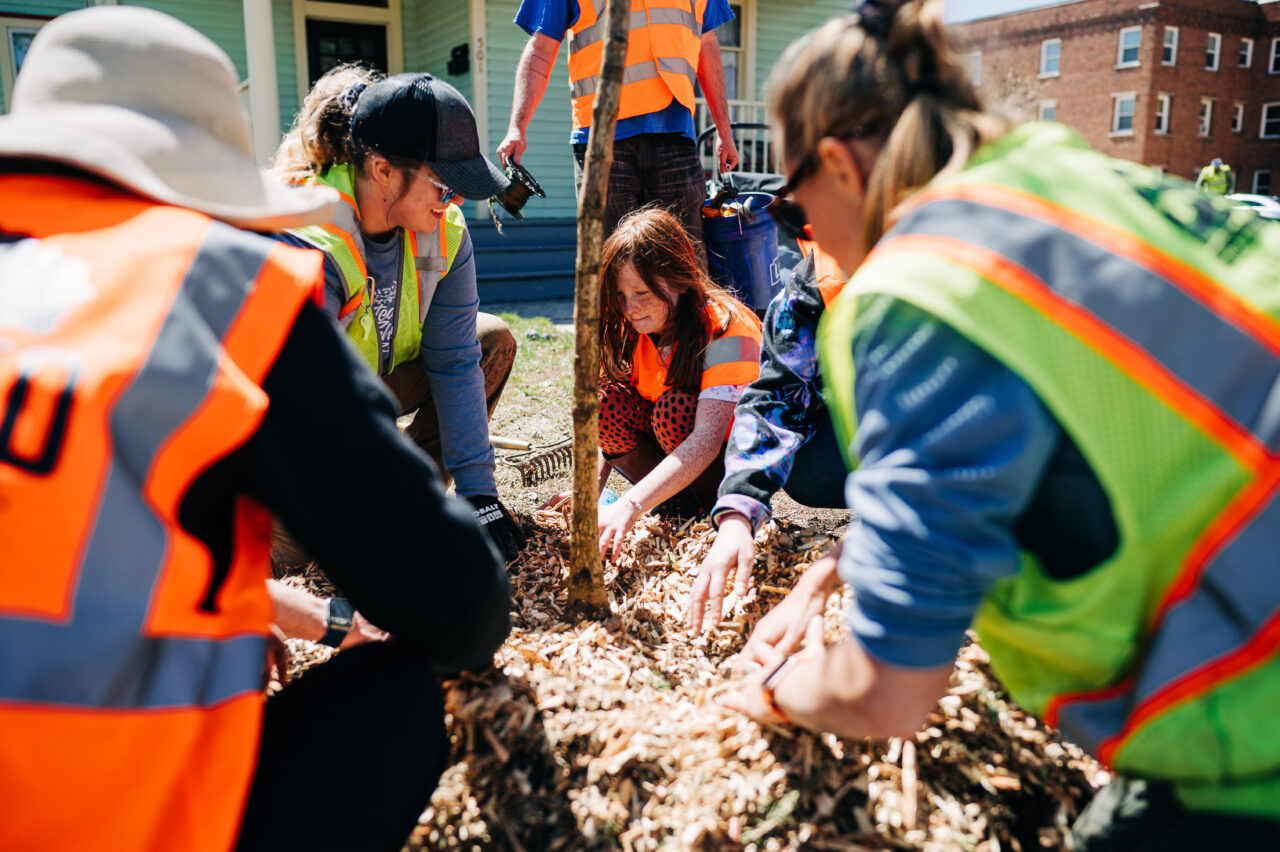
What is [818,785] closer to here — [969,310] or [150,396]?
[969,310]

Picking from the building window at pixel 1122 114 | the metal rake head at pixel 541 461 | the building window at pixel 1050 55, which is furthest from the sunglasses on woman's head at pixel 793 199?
the building window at pixel 1050 55

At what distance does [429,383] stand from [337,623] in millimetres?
1719

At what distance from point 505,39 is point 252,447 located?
37.6 ft

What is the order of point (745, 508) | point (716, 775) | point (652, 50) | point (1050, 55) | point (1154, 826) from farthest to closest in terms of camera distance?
point (1050, 55), point (652, 50), point (745, 508), point (716, 775), point (1154, 826)

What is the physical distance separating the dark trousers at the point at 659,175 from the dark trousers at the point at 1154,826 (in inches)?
116

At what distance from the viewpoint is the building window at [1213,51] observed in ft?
110

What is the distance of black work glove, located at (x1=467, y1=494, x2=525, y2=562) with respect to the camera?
9.05ft

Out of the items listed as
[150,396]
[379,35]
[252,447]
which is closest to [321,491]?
[252,447]

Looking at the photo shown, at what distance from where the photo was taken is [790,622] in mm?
1837

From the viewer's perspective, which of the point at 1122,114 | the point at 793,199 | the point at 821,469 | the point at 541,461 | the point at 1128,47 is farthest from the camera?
the point at 1122,114

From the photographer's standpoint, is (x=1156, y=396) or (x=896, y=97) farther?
(x=896, y=97)

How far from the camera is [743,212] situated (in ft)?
12.8

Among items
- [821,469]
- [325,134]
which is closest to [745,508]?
[821,469]

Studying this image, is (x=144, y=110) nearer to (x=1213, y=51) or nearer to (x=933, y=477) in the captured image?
(x=933, y=477)
